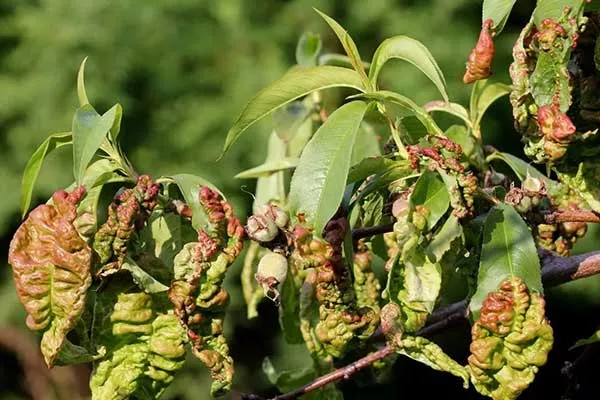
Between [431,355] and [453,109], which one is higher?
[453,109]

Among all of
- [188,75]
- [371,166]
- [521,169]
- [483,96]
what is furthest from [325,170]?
[188,75]

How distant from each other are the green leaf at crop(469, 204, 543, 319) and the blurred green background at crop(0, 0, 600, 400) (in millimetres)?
3175

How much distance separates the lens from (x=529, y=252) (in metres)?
1.37

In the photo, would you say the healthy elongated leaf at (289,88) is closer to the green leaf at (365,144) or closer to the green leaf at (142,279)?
the green leaf at (142,279)

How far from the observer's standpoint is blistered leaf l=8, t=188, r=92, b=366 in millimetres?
1332

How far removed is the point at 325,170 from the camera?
4.47 ft

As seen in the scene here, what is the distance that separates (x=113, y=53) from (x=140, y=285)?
352cm

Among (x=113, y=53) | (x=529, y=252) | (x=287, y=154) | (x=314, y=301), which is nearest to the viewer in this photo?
(x=529, y=252)

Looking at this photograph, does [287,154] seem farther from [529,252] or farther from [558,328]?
[558,328]

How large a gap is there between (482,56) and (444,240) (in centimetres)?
26

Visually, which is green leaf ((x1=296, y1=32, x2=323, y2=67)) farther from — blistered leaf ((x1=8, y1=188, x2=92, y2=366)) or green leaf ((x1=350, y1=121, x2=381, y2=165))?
blistered leaf ((x1=8, y1=188, x2=92, y2=366))

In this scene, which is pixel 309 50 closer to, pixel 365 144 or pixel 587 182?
pixel 365 144

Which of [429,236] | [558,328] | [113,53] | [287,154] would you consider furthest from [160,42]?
[429,236]

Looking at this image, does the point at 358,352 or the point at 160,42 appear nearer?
the point at 358,352
